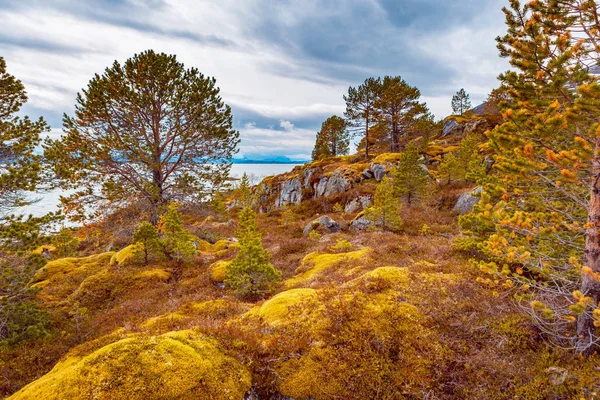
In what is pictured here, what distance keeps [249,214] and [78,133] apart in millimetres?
12146

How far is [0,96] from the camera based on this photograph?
10070 millimetres

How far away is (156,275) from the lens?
14828 mm

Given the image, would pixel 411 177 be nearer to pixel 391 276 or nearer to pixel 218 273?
pixel 218 273

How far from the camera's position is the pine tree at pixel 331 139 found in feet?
191

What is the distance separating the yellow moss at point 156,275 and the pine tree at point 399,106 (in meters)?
38.3

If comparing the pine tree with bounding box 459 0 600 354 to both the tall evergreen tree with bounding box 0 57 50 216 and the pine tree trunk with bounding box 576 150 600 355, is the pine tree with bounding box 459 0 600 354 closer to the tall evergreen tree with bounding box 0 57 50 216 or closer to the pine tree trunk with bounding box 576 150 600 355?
the pine tree trunk with bounding box 576 150 600 355

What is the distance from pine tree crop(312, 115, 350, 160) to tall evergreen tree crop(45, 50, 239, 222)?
4060cm

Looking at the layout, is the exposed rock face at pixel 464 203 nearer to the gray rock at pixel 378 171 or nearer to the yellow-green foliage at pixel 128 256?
the gray rock at pixel 378 171

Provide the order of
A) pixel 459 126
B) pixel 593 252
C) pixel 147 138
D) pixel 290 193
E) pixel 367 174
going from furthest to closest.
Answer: pixel 459 126 → pixel 290 193 → pixel 367 174 → pixel 147 138 → pixel 593 252

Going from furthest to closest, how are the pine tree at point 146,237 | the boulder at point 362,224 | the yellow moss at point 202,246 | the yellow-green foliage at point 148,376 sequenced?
the boulder at point 362,224, the yellow moss at point 202,246, the pine tree at point 146,237, the yellow-green foliage at point 148,376

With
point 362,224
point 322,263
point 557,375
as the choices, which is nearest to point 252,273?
point 322,263

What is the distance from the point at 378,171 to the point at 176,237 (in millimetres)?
29350

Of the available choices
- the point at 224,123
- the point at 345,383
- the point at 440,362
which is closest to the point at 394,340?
the point at 440,362

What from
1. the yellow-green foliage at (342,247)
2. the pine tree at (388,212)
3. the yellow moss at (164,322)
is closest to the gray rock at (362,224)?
the pine tree at (388,212)
